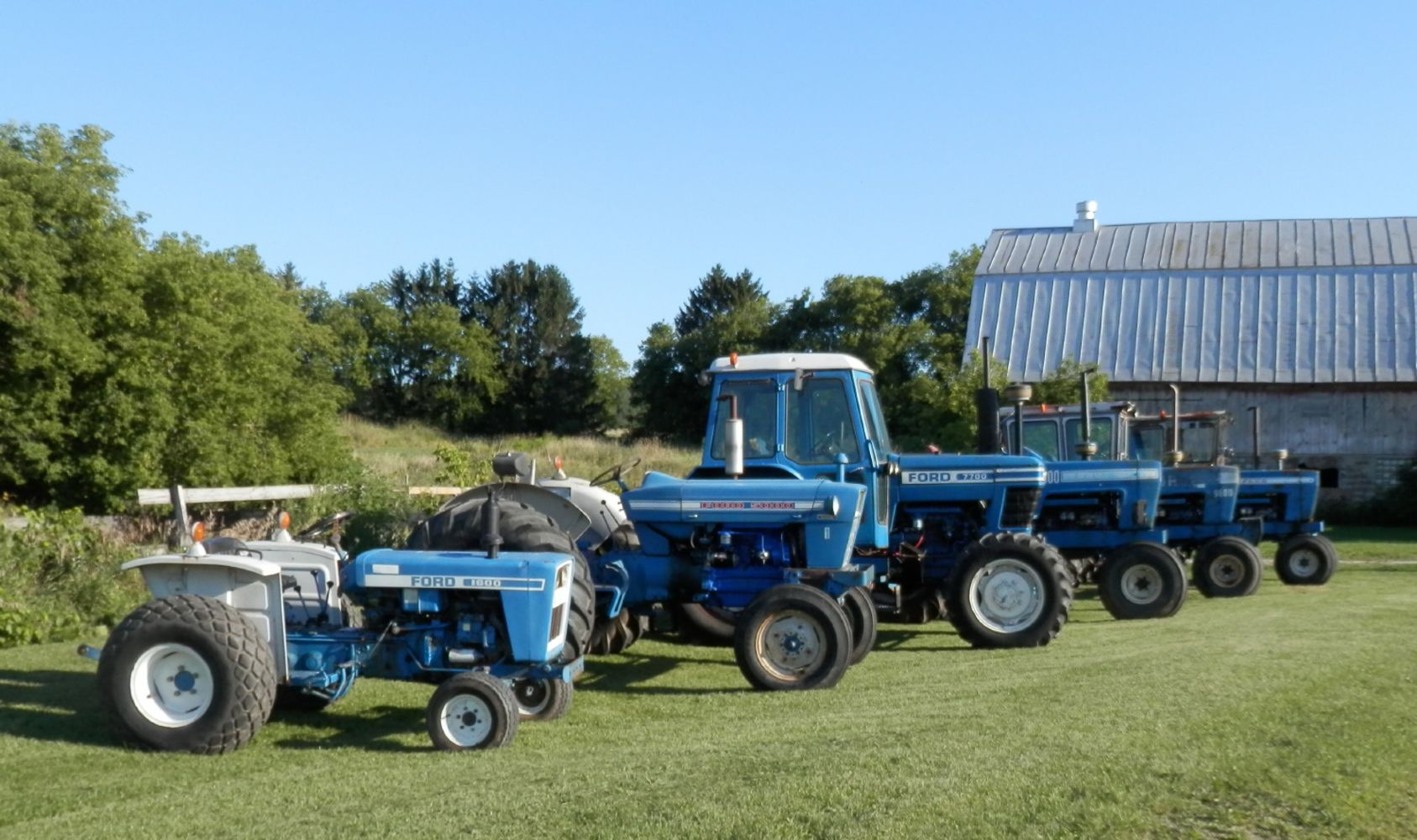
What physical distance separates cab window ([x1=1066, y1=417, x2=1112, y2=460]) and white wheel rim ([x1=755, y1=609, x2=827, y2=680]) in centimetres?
825

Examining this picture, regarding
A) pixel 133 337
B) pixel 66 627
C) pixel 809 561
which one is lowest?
pixel 66 627

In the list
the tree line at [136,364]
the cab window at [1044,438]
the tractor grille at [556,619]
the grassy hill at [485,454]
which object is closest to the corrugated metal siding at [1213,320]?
the tree line at [136,364]

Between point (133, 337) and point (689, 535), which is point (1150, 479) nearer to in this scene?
point (689, 535)

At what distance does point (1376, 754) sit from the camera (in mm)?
5906

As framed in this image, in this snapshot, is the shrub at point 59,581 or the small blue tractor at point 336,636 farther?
the shrub at point 59,581

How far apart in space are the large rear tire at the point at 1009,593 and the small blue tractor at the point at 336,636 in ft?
12.2

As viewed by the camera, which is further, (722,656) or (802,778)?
(722,656)

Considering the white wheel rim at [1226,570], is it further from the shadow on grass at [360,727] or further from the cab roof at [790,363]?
the shadow on grass at [360,727]

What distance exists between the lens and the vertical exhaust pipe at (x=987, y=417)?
1177 cm

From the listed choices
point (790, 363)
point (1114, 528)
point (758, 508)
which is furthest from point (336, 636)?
point (1114, 528)

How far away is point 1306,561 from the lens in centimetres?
1684

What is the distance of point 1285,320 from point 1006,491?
2342cm

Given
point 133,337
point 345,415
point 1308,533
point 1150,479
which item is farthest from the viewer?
point 345,415

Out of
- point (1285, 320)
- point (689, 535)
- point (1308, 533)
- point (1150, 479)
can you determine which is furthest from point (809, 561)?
point (1285, 320)
